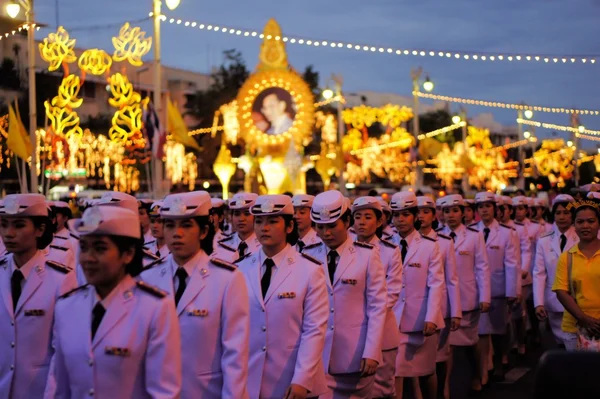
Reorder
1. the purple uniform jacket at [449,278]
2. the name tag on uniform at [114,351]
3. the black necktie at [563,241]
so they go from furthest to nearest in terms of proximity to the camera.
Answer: the black necktie at [563,241] → the purple uniform jacket at [449,278] → the name tag on uniform at [114,351]

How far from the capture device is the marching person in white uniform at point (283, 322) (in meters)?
6.96

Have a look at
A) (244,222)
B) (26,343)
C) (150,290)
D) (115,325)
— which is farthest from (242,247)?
(115,325)

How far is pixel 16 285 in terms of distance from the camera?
20.9 ft

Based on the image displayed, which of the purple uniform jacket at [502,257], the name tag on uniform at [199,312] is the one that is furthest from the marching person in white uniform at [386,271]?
the purple uniform jacket at [502,257]

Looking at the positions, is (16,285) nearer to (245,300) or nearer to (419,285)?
(245,300)

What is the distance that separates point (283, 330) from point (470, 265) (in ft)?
20.0

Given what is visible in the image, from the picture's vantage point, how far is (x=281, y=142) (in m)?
47.8

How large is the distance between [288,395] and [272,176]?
1716 inches

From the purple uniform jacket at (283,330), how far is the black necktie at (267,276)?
39mm

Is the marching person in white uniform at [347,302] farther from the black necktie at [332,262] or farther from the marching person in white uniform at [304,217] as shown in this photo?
the marching person in white uniform at [304,217]

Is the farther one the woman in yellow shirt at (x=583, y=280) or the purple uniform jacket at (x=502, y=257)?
the purple uniform jacket at (x=502, y=257)

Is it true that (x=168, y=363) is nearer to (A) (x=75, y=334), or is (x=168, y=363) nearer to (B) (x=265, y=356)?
(A) (x=75, y=334)

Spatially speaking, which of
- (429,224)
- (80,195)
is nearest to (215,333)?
(429,224)

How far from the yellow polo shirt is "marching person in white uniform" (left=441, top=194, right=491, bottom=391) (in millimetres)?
3510
